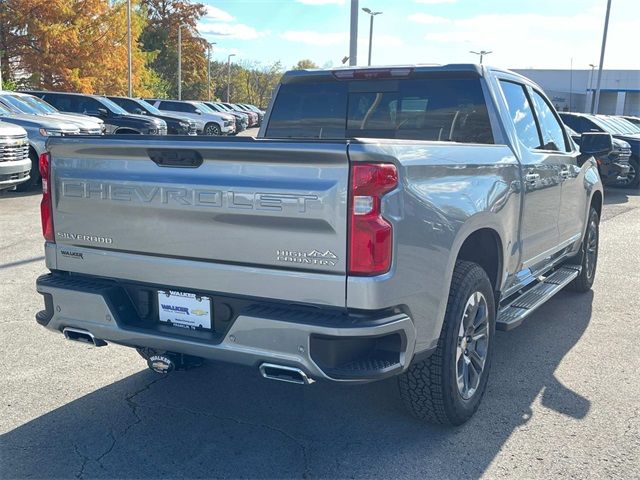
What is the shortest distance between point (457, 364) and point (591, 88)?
77.2m

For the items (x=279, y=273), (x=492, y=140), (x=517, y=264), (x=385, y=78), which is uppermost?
(x=385, y=78)

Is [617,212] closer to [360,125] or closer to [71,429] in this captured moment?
[360,125]

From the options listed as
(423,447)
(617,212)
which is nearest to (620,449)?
(423,447)

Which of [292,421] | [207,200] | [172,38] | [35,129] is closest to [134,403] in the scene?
[292,421]

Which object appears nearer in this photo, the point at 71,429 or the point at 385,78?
the point at 71,429

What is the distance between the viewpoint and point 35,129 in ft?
43.1

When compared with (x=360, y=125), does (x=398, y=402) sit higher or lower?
lower

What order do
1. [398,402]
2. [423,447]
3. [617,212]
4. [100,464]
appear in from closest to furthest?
[100,464] → [423,447] → [398,402] → [617,212]

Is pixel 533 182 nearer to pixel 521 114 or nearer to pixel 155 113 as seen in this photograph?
pixel 521 114

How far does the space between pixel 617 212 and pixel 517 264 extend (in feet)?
32.1

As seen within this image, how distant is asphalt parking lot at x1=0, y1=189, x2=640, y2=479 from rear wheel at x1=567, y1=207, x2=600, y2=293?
52.7 inches

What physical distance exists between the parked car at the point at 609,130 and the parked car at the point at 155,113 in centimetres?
1390

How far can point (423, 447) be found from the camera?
3.56 metres

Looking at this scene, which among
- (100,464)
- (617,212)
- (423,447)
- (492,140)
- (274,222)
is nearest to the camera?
(274,222)
